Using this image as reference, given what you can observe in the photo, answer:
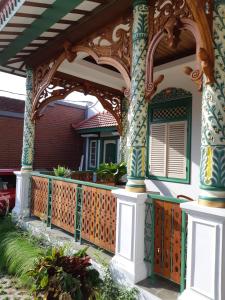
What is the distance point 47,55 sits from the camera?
6195 millimetres

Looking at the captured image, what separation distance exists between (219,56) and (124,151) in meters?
5.93

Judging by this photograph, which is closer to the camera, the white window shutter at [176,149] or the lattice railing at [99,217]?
the lattice railing at [99,217]

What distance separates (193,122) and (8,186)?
16.5 feet

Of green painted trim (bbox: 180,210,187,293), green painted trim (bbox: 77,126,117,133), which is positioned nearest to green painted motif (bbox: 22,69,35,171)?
green painted trim (bbox: 180,210,187,293)

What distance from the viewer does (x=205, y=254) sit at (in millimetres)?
2637

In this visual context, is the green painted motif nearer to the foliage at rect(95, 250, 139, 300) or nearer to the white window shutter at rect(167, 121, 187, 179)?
the white window shutter at rect(167, 121, 187, 179)

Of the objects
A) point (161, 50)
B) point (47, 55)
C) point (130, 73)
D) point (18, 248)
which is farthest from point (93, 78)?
point (18, 248)

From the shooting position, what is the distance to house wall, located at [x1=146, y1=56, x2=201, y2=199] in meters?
5.67

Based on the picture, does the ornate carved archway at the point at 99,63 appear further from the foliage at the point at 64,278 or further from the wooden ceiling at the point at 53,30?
the foliage at the point at 64,278

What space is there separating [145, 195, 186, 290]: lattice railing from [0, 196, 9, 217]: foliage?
177 inches

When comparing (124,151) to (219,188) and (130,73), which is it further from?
(219,188)

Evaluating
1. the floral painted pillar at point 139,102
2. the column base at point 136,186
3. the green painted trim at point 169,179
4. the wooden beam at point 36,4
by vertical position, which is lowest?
the green painted trim at point 169,179

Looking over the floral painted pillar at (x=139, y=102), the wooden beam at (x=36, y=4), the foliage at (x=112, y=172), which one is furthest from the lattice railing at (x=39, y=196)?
the wooden beam at (x=36, y=4)

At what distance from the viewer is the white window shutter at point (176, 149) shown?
19.5 feet
